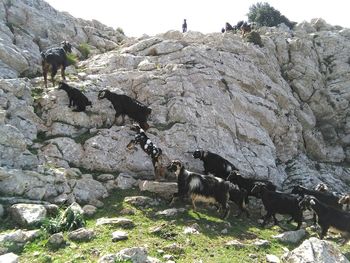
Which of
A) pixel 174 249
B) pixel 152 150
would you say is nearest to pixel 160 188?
pixel 152 150

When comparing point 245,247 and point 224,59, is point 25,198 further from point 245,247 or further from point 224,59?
point 224,59

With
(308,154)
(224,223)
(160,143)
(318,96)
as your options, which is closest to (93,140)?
(160,143)

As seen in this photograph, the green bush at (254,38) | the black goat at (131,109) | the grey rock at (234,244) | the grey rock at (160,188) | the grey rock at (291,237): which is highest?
the green bush at (254,38)

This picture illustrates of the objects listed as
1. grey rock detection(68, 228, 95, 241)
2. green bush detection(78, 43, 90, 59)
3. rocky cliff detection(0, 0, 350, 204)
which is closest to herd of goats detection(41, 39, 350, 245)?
rocky cliff detection(0, 0, 350, 204)

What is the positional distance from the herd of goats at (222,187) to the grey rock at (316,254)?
3256mm

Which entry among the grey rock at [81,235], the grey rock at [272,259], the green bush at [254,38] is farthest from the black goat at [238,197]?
the green bush at [254,38]

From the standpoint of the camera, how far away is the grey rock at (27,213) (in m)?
11.9

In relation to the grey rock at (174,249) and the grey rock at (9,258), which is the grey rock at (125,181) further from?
the grey rock at (9,258)

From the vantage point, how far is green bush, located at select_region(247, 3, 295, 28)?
5269 centimetres

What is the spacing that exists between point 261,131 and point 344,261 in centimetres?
1205

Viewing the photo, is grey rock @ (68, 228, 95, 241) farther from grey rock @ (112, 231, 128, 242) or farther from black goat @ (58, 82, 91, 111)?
black goat @ (58, 82, 91, 111)

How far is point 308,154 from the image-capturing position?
24.8 m

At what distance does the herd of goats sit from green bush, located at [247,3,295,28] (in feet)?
124

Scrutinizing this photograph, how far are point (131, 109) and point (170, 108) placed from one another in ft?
7.11
